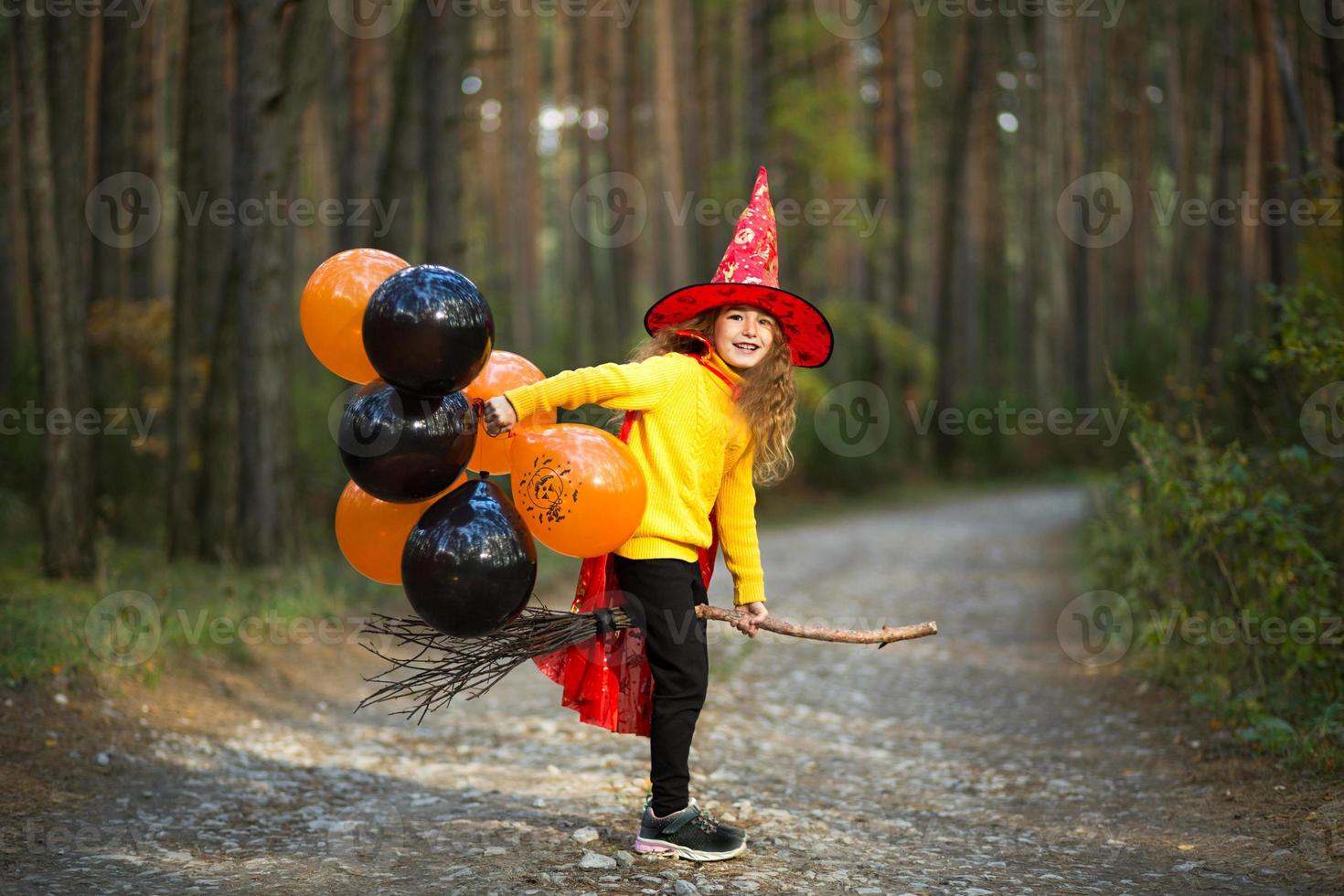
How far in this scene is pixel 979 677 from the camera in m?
7.48

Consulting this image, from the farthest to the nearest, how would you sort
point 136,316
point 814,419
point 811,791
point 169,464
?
1. point 814,419
2. point 136,316
3. point 169,464
4. point 811,791

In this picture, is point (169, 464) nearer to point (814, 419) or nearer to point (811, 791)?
point (811, 791)

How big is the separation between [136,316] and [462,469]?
8820 mm

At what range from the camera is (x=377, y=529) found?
384 centimetres

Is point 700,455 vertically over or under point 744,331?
under

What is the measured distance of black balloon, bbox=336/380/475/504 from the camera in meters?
3.50

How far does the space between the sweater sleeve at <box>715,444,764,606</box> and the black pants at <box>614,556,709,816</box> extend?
9.1 inches

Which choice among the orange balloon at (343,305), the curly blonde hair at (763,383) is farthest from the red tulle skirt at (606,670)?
the orange balloon at (343,305)

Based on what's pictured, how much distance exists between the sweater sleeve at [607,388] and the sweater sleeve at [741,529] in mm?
415

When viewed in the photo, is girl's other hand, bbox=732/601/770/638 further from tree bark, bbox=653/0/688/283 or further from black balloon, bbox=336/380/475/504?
tree bark, bbox=653/0/688/283

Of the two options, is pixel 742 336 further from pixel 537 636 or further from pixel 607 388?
pixel 537 636

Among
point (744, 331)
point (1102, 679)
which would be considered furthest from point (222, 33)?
point (1102, 679)

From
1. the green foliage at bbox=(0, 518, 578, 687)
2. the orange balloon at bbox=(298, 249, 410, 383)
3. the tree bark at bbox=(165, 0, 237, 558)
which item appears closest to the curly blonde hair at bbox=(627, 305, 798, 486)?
the orange balloon at bbox=(298, 249, 410, 383)

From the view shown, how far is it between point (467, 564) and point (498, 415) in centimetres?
44
